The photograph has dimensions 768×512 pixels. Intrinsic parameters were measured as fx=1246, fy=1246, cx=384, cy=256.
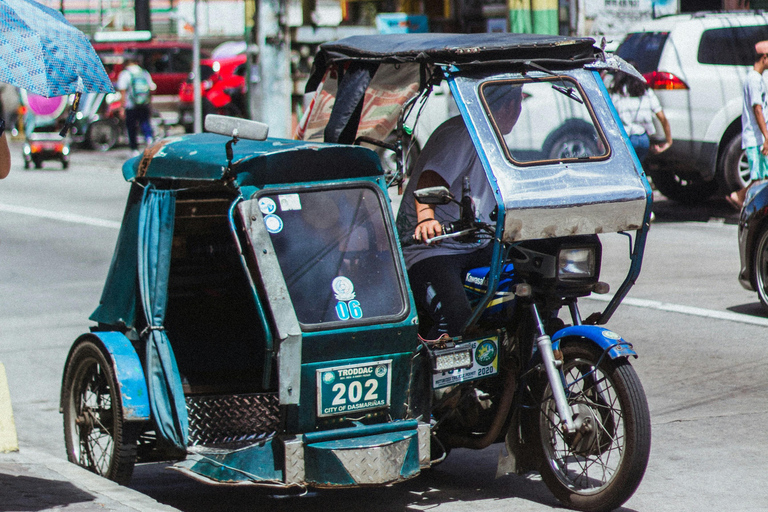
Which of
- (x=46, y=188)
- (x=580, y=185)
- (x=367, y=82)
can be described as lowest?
(x=46, y=188)

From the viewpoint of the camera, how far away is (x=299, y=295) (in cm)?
491

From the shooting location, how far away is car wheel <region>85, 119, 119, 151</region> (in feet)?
90.3

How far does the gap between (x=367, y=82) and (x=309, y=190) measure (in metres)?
0.82

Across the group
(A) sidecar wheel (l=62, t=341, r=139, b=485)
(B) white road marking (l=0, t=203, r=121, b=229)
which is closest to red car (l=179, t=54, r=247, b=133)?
(B) white road marking (l=0, t=203, r=121, b=229)

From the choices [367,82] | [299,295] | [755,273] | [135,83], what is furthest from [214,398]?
[135,83]

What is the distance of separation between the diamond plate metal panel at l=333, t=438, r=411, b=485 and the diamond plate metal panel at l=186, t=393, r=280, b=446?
0.51 m

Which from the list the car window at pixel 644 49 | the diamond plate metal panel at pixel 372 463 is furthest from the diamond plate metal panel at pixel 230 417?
the car window at pixel 644 49

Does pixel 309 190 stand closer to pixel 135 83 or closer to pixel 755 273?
pixel 755 273

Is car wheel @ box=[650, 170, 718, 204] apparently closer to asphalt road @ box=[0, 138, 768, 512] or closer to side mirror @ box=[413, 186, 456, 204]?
asphalt road @ box=[0, 138, 768, 512]

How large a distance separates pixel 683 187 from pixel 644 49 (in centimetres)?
214

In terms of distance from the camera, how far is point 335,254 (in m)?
5.01

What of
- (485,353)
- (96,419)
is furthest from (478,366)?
(96,419)

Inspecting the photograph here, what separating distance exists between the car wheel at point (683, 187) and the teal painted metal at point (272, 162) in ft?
36.7

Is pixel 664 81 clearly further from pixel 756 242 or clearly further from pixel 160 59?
pixel 160 59
